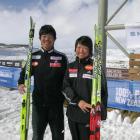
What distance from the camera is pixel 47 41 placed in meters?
4.69

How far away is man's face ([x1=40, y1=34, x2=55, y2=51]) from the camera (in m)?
4.67

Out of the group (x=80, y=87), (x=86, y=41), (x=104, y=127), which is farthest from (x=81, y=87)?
(x=104, y=127)

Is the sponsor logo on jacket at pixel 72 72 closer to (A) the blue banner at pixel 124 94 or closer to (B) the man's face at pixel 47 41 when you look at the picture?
(B) the man's face at pixel 47 41

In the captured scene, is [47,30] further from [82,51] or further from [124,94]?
[124,94]

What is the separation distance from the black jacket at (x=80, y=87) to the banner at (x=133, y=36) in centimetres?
382

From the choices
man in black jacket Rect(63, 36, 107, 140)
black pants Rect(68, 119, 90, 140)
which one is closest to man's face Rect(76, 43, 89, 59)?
man in black jacket Rect(63, 36, 107, 140)

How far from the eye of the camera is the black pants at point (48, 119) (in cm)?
481

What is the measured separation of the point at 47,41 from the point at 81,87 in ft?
3.02

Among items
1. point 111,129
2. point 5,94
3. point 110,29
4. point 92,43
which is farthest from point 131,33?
point 5,94

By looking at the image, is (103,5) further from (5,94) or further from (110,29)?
(5,94)

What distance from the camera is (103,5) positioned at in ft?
28.9

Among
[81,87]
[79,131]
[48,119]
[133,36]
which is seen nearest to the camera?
[81,87]

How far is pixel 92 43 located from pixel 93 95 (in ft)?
2.21

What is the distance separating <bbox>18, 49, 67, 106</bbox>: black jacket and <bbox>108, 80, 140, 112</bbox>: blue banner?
15.4 ft
